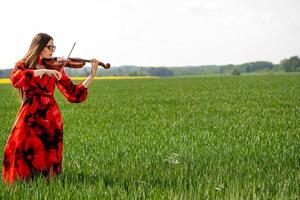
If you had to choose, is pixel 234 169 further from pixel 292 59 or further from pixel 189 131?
pixel 292 59

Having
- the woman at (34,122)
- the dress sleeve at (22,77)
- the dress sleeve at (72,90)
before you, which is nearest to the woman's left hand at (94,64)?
the woman at (34,122)

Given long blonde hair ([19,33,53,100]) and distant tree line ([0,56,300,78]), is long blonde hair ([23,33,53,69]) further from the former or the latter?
distant tree line ([0,56,300,78])

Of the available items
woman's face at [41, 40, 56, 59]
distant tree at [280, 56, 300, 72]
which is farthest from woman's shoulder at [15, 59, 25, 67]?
distant tree at [280, 56, 300, 72]

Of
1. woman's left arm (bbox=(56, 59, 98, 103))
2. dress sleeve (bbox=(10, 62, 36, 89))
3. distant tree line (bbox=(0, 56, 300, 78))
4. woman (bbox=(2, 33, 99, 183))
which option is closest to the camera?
dress sleeve (bbox=(10, 62, 36, 89))

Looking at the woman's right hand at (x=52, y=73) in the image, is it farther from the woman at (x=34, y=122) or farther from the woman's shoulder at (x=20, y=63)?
the woman's shoulder at (x=20, y=63)

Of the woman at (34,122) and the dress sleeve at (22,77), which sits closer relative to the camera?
the dress sleeve at (22,77)

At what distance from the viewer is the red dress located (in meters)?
5.23

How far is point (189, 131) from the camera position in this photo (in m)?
10.1

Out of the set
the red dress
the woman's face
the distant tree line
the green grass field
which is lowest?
the distant tree line

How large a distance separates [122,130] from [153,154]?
11.3 feet

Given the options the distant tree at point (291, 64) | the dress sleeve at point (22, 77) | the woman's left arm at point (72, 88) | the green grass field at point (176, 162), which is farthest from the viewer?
the distant tree at point (291, 64)

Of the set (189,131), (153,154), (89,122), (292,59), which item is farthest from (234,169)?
(292,59)

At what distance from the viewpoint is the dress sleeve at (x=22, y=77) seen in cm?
512

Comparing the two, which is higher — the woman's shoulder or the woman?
the woman's shoulder
